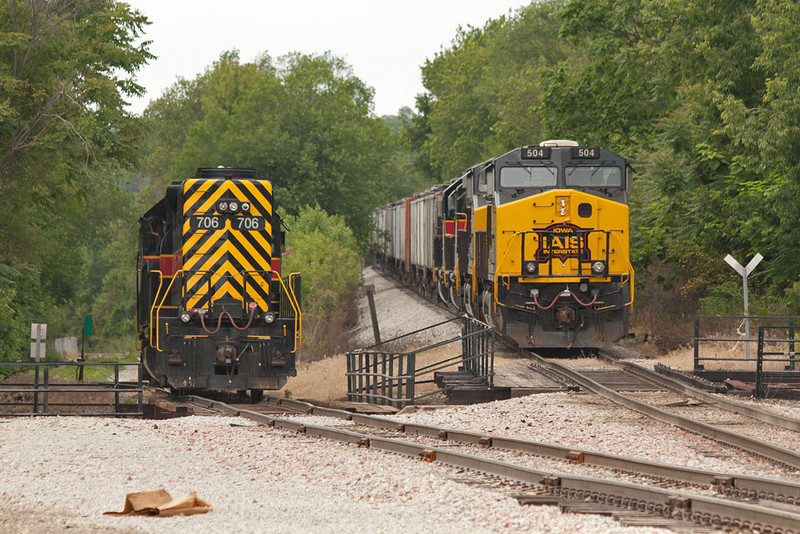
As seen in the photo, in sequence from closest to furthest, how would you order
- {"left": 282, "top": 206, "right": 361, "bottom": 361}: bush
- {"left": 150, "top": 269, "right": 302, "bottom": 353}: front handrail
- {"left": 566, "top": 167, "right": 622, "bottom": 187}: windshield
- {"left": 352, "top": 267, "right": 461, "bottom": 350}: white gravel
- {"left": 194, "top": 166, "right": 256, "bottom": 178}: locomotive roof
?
{"left": 150, "top": 269, "right": 302, "bottom": 353}: front handrail
{"left": 194, "top": 166, "right": 256, "bottom": 178}: locomotive roof
{"left": 566, "top": 167, "right": 622, "bottom": 187}: windshield
{"left": 352, "top": 267, "right": 461, "bottom": 350}: white gravel
{"left": 282, "top": 206, "right": 361, "bottom": 361}: bush

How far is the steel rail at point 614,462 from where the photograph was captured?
7707mm

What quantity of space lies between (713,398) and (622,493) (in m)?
6.75

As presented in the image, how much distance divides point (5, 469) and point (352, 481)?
323 centimetres

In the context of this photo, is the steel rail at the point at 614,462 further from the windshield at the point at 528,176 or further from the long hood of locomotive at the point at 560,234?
the windshield at the point at 528,176

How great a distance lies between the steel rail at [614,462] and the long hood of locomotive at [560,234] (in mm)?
7202

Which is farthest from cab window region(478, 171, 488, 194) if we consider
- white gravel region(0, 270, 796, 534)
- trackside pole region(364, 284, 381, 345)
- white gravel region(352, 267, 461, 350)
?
white gravel region(0, 270, 796, 534)

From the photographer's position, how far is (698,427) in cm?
1130

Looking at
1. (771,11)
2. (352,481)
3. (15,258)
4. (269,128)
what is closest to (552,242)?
(771,11)

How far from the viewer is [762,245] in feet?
79.4

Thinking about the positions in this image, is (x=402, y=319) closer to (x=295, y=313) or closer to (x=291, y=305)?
(x=291, y=305)

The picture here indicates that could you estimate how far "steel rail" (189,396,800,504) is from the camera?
25.3ft

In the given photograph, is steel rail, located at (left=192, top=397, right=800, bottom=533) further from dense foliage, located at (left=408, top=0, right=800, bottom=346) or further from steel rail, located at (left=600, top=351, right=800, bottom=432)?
dense foliage, located at (left=408, top=0, right=800, bottom=346)

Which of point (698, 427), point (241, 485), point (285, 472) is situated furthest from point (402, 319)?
point (241, 485)

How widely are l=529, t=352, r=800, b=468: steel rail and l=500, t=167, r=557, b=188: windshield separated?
479 centimetres
